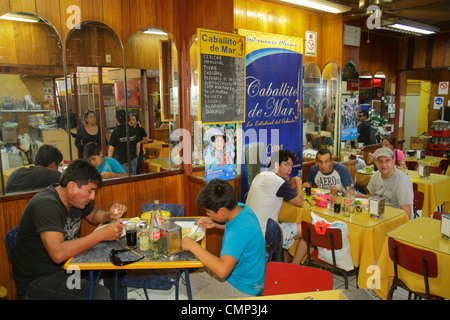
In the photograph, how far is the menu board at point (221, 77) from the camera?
397cm

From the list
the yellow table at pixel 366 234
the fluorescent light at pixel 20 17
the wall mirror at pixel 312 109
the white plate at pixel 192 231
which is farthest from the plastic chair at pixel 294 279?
the wall mirror at pixel 312 109

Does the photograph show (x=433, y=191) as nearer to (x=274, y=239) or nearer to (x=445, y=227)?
(x=445, y=227)

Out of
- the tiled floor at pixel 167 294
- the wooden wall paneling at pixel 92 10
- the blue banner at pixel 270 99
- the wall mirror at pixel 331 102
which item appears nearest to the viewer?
the tiled floor at pixel 167 294

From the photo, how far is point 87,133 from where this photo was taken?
5004mm

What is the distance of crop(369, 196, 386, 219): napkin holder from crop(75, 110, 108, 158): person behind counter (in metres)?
3.79

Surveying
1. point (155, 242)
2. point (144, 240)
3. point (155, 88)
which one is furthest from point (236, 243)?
point (155, 88)

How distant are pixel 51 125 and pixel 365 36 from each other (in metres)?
8.14

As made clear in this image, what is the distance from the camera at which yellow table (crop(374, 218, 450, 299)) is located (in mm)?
2773

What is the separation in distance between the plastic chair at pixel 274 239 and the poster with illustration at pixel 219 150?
159 cm

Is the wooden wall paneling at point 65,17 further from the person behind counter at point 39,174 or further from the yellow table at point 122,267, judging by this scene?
the yellow table at point 122,267

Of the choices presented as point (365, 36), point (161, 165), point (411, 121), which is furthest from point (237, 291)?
point (411, 121)

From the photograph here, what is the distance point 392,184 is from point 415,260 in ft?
5.39

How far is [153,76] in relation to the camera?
8.10 metres

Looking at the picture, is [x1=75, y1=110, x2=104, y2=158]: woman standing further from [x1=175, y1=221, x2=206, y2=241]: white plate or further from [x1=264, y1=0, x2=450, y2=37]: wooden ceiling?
[x1=264, y1=0, x2=450, y2=37]: wooden ceiling
